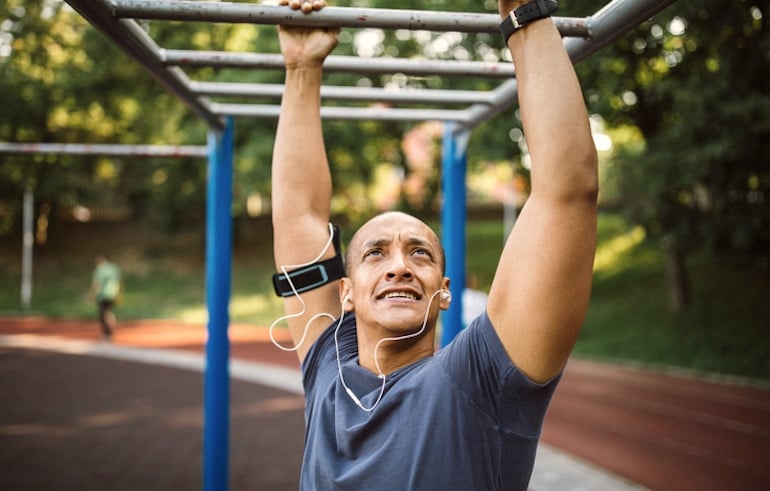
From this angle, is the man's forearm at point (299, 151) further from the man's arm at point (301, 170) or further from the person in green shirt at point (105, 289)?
the person in green shirt at point (105, 289)

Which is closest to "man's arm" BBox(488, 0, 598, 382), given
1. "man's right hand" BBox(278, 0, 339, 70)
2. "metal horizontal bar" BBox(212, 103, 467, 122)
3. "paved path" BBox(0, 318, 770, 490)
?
"man's right hand" BBox(278, 0, 339, 70)

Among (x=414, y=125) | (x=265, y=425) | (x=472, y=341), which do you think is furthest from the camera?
(x=414, y=125)

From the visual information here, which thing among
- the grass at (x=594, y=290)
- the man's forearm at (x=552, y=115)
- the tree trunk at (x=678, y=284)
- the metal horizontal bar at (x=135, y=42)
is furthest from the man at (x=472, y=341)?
the tree trunk at (x=678, y=284)

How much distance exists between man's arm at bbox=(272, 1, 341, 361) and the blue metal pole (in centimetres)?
118

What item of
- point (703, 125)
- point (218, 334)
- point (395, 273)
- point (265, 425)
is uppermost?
point (703, 125)

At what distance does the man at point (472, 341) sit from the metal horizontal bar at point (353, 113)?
1.60 meters

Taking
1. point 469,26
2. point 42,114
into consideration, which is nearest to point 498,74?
point 469,26

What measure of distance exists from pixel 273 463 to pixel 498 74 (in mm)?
3916

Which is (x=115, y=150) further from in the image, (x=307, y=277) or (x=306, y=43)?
(x=307, y=277)

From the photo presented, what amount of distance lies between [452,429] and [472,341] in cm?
15

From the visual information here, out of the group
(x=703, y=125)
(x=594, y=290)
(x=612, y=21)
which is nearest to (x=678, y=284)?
(x=594, y=290)

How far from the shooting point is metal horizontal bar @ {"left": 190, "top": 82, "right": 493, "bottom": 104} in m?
2.56

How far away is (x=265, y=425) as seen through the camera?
6.34 metres

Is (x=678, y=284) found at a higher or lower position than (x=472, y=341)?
lower
